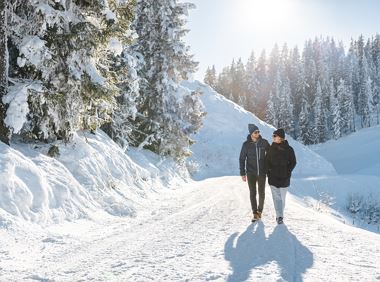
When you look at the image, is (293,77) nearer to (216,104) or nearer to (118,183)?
(216,104)

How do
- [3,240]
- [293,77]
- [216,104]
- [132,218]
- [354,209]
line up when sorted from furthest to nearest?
Result: [293,77] → [216,104] → [354,209] → [132,218] → [3,240]

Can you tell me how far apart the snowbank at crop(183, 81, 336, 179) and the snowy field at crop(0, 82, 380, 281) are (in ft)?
103

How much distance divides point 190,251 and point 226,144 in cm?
4598

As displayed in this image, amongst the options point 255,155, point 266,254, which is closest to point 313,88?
point 255,155

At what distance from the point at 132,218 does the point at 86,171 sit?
2.23 m

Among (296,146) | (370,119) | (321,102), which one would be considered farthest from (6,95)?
(370,119)

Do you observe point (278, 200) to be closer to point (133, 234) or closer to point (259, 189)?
point (259, 189)

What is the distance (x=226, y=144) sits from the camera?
52969mm

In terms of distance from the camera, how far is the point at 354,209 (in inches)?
1007

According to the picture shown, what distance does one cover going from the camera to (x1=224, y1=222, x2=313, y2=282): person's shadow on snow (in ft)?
19.9

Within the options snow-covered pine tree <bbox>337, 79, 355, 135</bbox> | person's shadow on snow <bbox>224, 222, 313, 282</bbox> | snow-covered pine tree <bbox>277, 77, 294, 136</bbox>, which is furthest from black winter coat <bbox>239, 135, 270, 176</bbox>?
snow-covered pine tree <bbox>337, 79, 355, 135</bbox>

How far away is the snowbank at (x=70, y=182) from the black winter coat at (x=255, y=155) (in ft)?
10.4

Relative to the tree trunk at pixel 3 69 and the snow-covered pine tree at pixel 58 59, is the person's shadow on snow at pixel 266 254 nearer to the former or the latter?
the snow-covered pine tree at pixel 58 59

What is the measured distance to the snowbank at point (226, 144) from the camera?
4931 cm
